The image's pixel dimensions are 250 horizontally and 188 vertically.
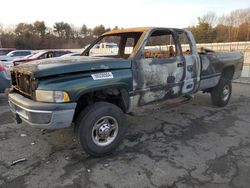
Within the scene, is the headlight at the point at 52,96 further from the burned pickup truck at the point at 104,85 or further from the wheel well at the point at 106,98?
the wheel well at the point at 106,98

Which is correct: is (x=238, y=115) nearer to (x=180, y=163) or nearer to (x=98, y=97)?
(x=180, y=163)

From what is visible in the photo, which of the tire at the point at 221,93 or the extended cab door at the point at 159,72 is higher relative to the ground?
the extended cab door at the point at 159,72

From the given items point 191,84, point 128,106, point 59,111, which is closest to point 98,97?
point 128,106

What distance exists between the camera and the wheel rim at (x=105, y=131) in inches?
144

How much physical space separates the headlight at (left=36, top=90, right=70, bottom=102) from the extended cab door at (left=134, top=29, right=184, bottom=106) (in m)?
1.26

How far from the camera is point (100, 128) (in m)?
3.66

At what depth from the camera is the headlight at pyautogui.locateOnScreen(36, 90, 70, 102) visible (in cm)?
315

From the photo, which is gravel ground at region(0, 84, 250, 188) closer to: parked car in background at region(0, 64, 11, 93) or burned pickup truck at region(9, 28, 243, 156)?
burned pickup truck at region(9, 28, 243, 156)

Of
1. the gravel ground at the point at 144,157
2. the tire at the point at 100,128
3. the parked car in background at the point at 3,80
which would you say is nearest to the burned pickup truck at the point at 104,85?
the tire at the point at 100,128

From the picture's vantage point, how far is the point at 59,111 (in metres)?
3.17

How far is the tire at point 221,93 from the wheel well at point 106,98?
3.23 metres

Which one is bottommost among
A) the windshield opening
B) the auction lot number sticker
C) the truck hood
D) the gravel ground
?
the gravel ground

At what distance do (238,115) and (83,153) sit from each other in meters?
3.97

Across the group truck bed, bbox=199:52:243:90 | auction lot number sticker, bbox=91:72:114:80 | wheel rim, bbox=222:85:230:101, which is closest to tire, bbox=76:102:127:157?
auction lot number sticker, bbox=91:72:114:80
